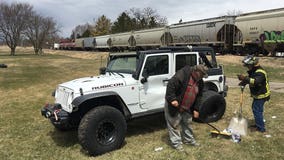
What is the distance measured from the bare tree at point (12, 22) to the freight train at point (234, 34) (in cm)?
3272

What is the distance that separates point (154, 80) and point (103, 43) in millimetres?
50547

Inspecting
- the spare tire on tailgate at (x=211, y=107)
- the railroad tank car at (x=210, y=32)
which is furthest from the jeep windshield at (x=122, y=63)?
the railroad tank car at (x=210, y=32)

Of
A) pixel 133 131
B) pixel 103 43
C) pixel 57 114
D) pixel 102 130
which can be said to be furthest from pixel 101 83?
pixel 103 43

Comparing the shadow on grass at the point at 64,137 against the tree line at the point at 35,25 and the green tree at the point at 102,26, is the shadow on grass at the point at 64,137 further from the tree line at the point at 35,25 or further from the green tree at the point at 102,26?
the green tree at the point at 102,26

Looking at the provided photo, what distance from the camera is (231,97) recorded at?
1042 cm

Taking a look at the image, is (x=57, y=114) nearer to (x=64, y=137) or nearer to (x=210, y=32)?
(x=64, y=137)

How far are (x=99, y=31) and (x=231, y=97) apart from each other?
8226 cm

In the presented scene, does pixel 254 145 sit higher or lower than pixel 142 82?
lower

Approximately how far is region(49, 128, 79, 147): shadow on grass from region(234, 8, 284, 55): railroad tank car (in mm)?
19988

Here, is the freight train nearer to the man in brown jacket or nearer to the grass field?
the grass field

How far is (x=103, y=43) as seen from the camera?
183 ft

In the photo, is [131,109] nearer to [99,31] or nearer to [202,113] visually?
[202,113]

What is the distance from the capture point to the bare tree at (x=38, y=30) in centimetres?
6625

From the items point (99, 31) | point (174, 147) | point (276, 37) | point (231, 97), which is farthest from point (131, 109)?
point (99, 31)
